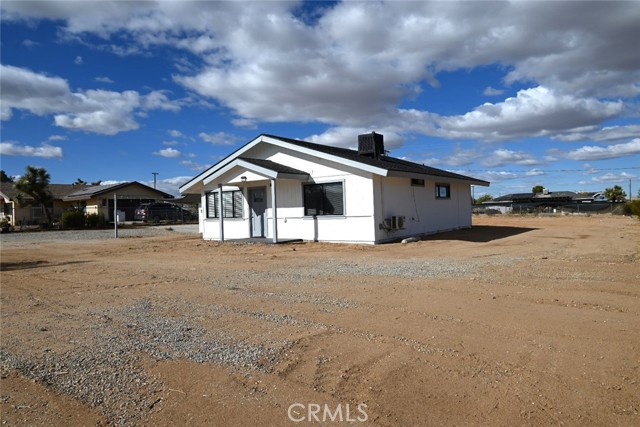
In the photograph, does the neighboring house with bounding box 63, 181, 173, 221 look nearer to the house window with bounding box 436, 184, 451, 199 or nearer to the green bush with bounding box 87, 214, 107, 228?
the green bush with bounding box 87, 214, 107, 228

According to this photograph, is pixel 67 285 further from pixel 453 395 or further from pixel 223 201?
pixel 223 201

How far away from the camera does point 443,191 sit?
21766 millimetres

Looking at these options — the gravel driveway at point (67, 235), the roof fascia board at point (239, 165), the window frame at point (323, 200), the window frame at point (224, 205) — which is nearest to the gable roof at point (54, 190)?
the gravel driveway at point (67, 235)

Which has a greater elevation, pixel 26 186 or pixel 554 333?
pixel 26 186

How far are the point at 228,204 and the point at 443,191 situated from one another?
991 centimetres

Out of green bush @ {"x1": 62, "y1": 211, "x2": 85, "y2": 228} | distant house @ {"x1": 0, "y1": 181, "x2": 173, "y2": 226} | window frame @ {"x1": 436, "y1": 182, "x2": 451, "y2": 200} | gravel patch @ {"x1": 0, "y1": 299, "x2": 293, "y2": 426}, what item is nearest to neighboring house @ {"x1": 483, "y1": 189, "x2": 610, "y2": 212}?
window frame @ {"x1": 436, "y1": 182, "x2": 451, "y2": 200}

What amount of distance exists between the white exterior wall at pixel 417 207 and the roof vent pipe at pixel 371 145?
2821mm

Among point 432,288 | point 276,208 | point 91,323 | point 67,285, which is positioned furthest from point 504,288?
point 276,208

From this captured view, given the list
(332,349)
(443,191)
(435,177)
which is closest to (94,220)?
(443,191)

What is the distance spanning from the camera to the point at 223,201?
20.3m

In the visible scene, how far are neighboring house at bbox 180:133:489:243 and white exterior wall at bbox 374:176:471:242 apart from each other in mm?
37

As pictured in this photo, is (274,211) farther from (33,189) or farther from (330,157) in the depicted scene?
(33,189)

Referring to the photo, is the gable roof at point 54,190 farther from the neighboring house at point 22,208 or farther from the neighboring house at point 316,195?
the neighboring house at point 316,195

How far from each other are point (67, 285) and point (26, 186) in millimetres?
33347
